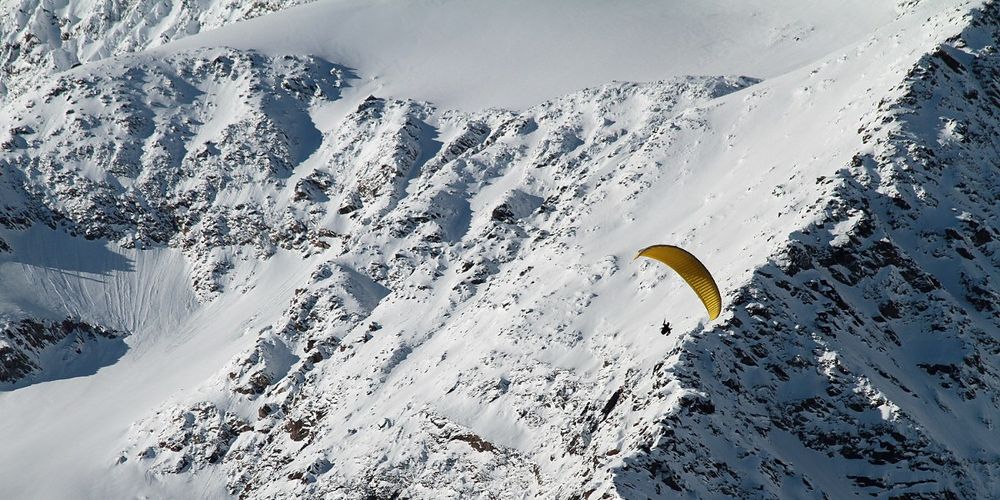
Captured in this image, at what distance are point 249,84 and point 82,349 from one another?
28.6m

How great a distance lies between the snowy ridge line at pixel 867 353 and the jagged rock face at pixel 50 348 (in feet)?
161

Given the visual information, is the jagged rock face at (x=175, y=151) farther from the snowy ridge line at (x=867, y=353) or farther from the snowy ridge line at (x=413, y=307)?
the snowy ridge line at (x=867, y=353)

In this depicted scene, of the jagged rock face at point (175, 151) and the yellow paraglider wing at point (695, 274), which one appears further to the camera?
the jagged rock face at point (175, 151)

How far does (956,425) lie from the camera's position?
129ft

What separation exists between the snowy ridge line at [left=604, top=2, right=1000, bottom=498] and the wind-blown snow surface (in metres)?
0.13

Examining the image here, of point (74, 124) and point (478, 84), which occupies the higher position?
point (478, 84)

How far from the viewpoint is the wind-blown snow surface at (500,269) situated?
128 feet

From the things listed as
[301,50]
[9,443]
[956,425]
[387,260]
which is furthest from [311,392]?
[301,50]

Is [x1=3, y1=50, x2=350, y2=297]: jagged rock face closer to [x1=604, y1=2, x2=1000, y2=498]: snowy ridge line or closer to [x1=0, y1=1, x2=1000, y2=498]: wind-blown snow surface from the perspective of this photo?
[x1=0, y1=1, x2=1000, y2=498]: wind-blown snow surface

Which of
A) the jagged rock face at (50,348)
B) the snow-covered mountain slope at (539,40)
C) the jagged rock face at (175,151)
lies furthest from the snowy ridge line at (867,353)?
the jagged rock face at (50,348)

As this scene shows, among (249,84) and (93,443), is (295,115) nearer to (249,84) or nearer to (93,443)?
(249,84)

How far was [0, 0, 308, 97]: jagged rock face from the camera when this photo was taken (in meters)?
120

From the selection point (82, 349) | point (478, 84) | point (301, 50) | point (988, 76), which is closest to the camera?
point (988, 76)

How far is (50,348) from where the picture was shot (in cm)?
7219
